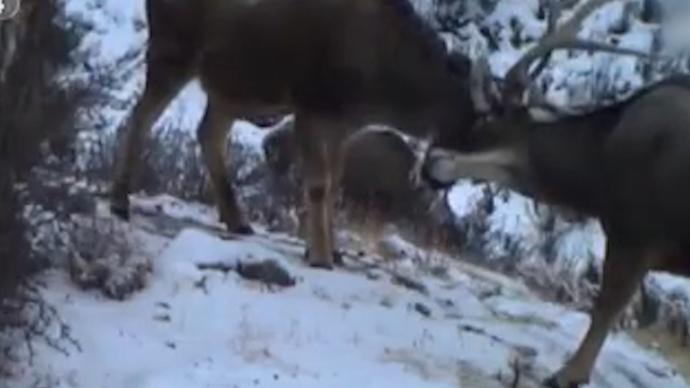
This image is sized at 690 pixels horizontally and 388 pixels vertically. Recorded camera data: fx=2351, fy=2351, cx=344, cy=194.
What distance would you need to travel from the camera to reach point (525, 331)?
12422 millimetres

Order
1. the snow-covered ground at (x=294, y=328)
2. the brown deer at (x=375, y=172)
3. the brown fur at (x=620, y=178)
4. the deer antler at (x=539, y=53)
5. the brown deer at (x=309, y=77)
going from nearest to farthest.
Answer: the snow-covered ground at (x=294, y=328), the brown fur at (x=620, y=178), the deer antler at (x=539, y=53), the brown deer at (x=309, y=77), the brown deer at (x=375, y=172)

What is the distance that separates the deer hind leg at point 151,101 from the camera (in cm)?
1322

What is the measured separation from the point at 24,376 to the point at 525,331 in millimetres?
3483

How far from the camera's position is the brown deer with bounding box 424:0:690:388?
1133cm

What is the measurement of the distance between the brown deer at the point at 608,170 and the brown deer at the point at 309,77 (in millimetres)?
508

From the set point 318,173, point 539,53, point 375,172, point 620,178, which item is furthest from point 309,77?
point 375,172

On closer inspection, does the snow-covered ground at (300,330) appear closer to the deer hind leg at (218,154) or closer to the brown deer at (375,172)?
the deer hind leg at (218,154)

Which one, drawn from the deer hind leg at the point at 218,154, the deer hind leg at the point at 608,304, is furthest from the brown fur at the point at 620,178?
the deer hind leg at the point at 218,154

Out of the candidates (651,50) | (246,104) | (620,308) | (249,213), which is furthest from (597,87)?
(620,308)

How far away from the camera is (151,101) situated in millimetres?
13352

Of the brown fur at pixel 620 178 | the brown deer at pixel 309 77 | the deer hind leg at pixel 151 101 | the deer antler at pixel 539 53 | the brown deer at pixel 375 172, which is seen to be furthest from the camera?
the brown deer at pixel 375 172

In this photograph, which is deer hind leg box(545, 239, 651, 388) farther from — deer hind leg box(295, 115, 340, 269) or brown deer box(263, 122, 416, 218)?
brown deer box(263, 122, 416, 218)

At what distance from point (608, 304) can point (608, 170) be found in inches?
27.6

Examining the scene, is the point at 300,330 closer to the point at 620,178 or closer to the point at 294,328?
the point at 294,328
